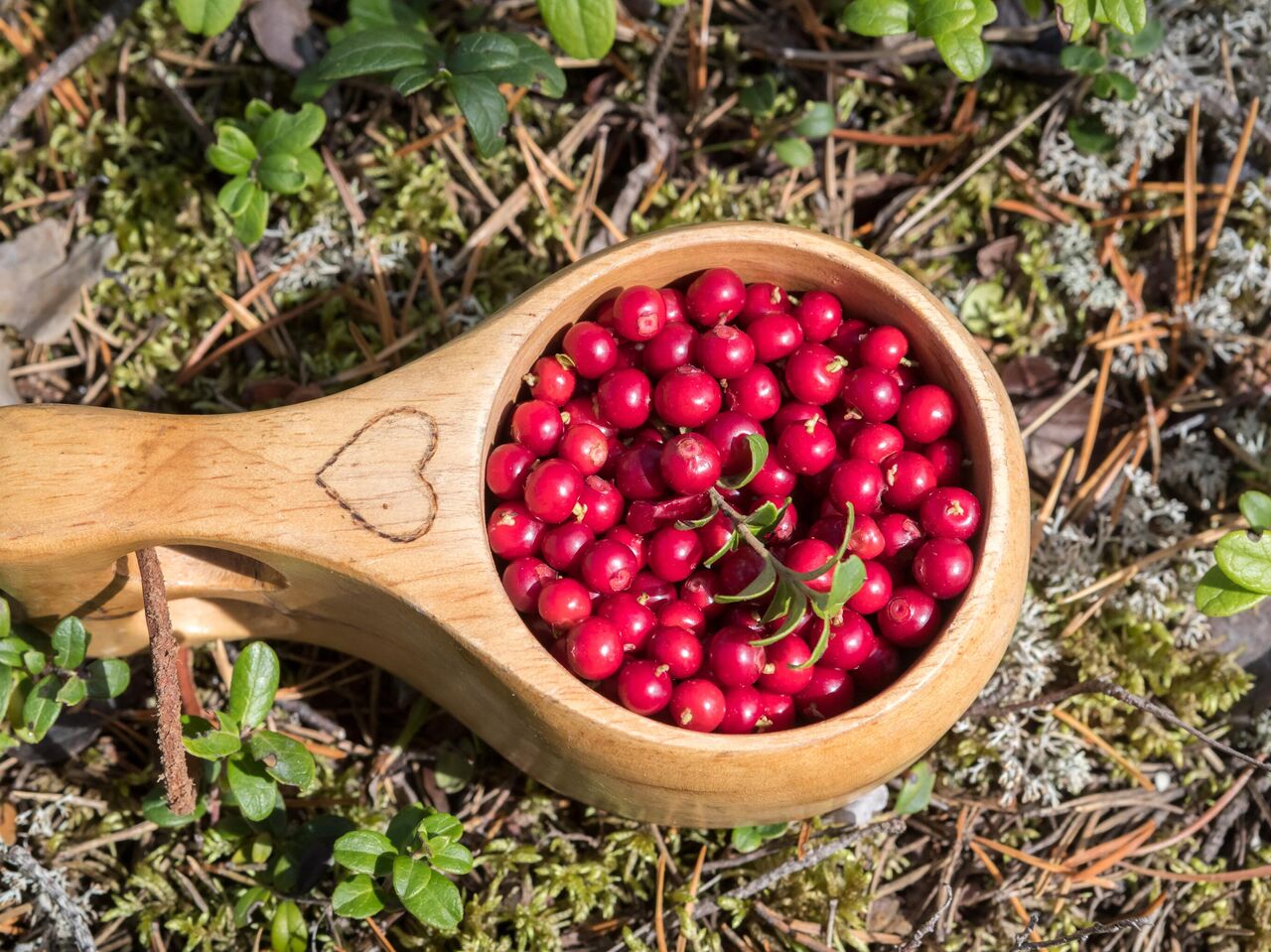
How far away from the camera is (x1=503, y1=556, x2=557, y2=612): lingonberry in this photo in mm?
2615

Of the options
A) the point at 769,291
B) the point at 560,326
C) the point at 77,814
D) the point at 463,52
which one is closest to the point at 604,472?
the point at 560,326

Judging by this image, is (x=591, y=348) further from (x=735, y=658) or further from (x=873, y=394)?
(x=735, y=658)

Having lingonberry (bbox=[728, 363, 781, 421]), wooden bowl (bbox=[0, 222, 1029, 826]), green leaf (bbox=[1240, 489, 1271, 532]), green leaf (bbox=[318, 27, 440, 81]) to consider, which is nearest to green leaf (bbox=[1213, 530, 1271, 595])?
green leaf (bbox=[1240, 489, 1271, 532])

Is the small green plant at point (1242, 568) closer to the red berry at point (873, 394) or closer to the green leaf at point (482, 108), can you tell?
the red berry at point (873, 394)

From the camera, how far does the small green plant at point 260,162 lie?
10.9ft

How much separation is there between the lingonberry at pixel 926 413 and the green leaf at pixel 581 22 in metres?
1.26

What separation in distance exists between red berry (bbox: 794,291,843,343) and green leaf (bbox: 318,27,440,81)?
1.32 meters

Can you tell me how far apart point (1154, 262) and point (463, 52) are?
7.79ft

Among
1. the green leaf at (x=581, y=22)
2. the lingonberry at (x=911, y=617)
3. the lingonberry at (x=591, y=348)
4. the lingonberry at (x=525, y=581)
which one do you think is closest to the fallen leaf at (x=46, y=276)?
the green leaf at (x=581, y=22)

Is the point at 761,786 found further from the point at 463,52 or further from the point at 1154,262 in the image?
the point at 1154,262

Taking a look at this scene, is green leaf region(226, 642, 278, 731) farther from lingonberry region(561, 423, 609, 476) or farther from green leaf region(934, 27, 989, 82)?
green leaf region(934, 27, 989, 82)

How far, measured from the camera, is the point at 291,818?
322 centimetres

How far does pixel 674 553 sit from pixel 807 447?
402mm

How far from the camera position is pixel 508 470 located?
2.68 m
